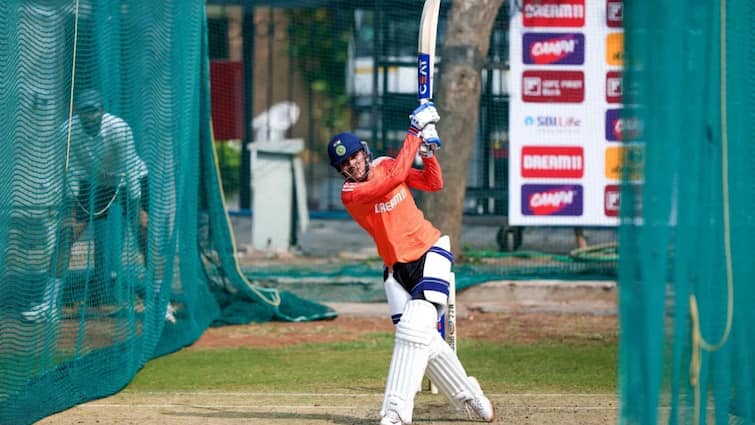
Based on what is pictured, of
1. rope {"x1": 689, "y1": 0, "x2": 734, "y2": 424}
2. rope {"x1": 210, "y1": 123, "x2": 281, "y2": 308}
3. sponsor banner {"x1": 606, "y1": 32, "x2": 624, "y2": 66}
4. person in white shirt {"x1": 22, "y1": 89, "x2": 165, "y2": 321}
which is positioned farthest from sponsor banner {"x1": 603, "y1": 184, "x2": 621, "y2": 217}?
rope {"x1": 689, "y1": 0, "x2": 734, "y2": 424}

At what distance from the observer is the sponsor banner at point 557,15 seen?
1354 centimetres

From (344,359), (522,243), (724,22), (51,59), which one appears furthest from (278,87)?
(724,22)

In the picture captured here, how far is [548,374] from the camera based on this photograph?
31.1 feet

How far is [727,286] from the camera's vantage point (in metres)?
6.13

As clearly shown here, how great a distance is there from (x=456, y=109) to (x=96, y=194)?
18.9 feet

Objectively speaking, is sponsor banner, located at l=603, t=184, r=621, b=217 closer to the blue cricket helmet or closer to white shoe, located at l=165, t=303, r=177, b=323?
white shoe, located at l=165, t=303, r=177, b=323

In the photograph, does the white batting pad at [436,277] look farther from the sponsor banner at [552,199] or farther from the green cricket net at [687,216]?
the sponsor banner at [552,199]

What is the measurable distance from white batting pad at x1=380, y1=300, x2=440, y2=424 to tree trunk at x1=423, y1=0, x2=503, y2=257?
6.45 m

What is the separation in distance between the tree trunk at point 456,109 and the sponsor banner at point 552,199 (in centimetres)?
73

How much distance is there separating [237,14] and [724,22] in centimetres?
1217

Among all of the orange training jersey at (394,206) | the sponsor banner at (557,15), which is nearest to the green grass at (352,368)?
the orange training jersey at (394,206)

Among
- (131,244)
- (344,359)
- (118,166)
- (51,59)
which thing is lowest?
(344,359)

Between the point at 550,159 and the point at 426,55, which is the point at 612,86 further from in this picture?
the point at 426,55

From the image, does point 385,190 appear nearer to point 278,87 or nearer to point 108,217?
point 108,217
